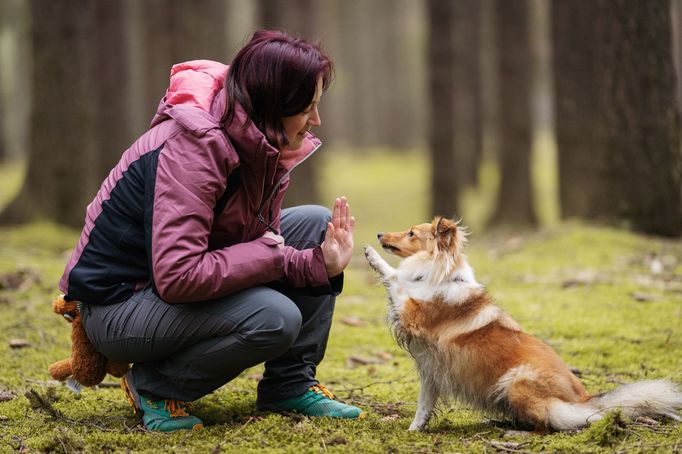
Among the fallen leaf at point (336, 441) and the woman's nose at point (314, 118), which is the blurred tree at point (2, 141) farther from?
the fallen leaf at point (336, 441)

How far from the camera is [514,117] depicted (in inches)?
493

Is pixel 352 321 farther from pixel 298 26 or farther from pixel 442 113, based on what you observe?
pixel 298 26

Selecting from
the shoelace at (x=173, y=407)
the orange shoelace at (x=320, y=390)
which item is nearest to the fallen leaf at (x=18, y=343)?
the shoelace at (x=173, y=407)

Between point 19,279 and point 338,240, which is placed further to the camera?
point 19,279

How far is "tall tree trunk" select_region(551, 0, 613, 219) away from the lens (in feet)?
27.0

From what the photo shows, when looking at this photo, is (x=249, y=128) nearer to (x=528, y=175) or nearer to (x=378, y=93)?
(x=528, y=175)

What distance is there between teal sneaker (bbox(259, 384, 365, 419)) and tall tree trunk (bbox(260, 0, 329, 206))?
31.8 feet

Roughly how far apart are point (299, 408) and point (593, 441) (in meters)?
1.39

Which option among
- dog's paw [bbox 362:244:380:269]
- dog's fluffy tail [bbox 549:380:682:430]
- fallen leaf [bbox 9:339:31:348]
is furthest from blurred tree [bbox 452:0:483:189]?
dog's fluffy tail [bbox 549:380:682:430]

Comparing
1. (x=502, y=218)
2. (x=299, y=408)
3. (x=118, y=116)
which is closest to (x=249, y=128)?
(x=299, y=408)

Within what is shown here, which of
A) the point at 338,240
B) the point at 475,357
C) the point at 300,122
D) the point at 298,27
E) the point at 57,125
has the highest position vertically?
the point at 298,27

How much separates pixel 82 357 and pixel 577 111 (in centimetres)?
640

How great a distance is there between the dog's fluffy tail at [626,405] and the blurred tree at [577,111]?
4.91 m

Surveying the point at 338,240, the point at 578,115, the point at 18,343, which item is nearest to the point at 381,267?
the point at 338,240
